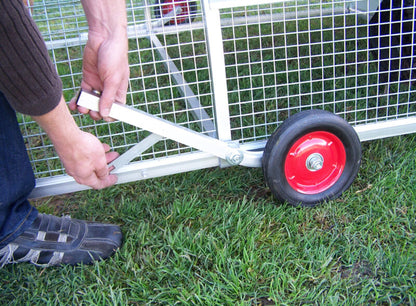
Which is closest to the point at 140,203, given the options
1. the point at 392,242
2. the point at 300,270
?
the point at 300,270

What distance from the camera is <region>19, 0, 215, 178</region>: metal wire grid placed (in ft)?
4.63

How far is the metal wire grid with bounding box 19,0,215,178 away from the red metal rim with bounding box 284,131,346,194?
0.31 metres

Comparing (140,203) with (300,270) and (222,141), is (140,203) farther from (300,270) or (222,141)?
(300,270)

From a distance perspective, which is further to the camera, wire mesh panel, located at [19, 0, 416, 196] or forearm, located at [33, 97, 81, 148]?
wire mesh panel, located at [19, 0, 416, 196]

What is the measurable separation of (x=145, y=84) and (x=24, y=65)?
168 centimetres

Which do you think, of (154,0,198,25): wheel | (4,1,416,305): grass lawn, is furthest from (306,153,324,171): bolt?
(154,0,198,25): wheel

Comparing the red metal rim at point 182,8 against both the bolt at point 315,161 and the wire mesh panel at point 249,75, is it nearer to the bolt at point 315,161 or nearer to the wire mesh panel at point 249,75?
the wire mesh panel at point 249,75

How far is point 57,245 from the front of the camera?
1.33m

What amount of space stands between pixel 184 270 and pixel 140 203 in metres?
0.41

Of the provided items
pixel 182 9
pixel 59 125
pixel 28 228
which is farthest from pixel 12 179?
pixel 182 9

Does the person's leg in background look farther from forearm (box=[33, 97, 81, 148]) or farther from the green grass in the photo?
forearm (box=[33, 97, 81, 148])

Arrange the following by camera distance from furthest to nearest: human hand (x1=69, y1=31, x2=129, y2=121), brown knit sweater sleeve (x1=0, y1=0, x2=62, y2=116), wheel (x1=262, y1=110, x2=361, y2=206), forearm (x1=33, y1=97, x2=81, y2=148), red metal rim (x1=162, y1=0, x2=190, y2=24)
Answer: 1. wheel (x1=262, y1=110, x2=361, y2=206)
2. red metal rim (x1=162, y1=0, x2=190, y2=24)
3. human hand (x1=69, y1=31, x2=129, y2=121)
4. forearm (x1=33, y1=97, x2=81, y2=148)
5. brown knit sweater sleeve (x1=0, y1=0, x2=62, y2=116)

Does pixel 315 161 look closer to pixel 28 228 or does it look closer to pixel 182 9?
pixel 28 228

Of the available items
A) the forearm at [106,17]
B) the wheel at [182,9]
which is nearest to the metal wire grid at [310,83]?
the wheel at [182,9]
